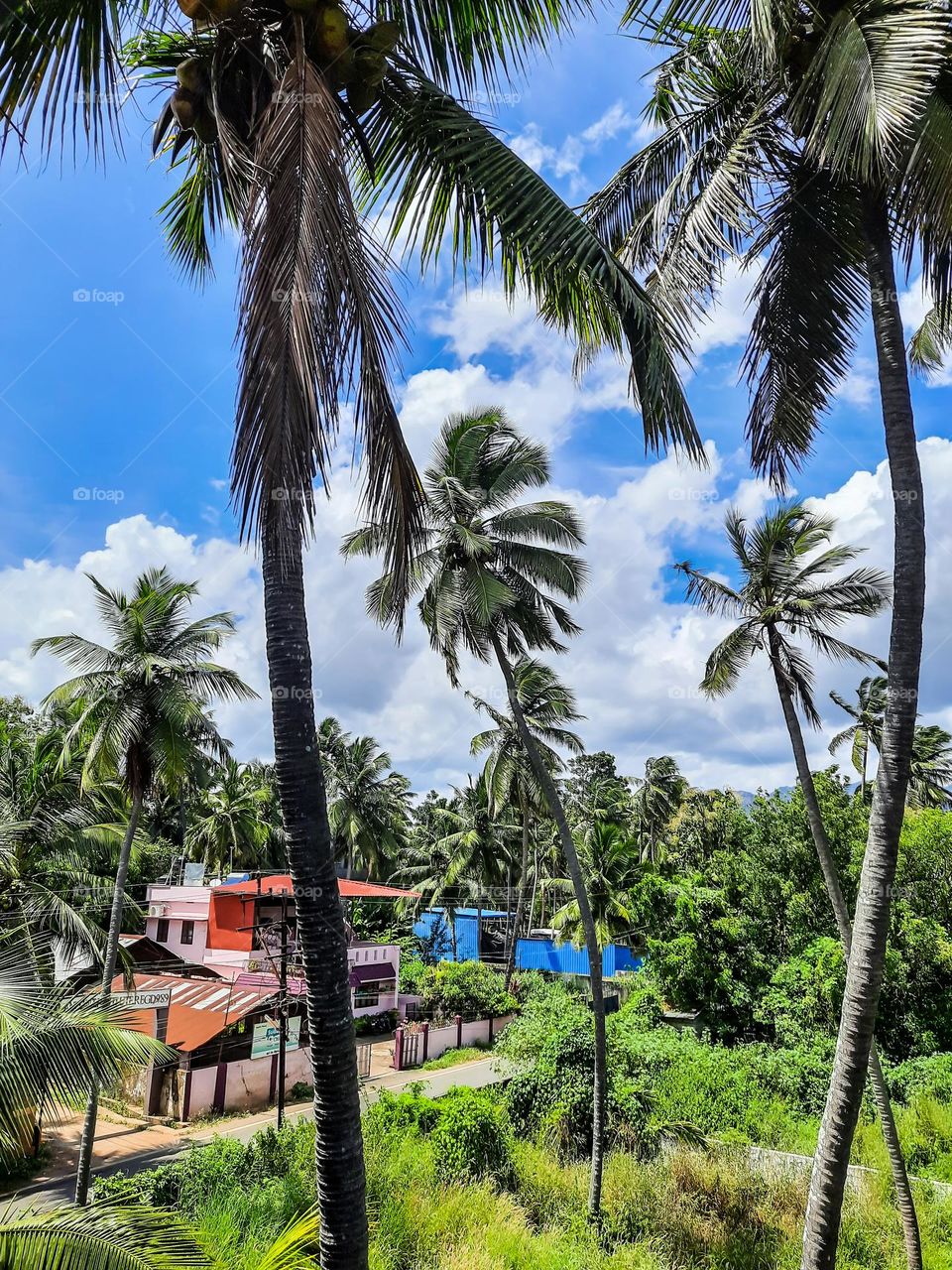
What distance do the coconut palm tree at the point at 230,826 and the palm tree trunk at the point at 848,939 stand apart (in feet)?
93.6

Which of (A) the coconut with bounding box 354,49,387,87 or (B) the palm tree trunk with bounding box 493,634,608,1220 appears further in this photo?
(B) the palm tree trunk with bounding box 493,634,608,1220

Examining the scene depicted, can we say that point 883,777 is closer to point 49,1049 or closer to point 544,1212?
point 49,1049

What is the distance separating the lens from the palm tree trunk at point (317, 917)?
3.25m

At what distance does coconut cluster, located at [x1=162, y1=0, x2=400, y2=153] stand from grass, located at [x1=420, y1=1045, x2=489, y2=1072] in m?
24.7

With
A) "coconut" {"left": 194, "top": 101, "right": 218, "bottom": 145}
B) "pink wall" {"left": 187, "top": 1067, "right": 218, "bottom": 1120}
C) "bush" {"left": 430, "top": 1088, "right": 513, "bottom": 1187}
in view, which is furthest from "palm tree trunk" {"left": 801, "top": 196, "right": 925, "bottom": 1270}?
"pink wall" {"left": 187, "top": 1067, "right": 218, "bottom": 1120}

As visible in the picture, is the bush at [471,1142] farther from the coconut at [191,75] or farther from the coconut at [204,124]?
the coconut at [191,75]

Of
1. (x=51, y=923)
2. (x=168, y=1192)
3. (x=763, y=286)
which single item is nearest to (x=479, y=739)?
(x=51, y=923)

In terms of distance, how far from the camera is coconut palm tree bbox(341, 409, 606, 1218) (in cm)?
1409

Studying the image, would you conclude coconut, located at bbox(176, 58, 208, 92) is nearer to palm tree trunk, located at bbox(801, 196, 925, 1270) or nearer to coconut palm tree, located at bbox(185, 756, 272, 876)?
palm tree trunk, located at bbox(801, 196, 925, 1270)

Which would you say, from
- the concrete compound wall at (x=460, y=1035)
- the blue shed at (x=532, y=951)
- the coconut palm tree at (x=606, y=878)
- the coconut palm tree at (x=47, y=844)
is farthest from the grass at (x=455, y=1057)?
the coconut palm tree at (x=47, y=844)

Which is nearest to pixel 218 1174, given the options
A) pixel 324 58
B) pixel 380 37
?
pixel 324 58

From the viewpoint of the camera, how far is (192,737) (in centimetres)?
1669

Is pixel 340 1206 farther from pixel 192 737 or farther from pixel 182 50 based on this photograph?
pixel 192 737

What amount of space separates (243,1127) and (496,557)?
1416 cm
